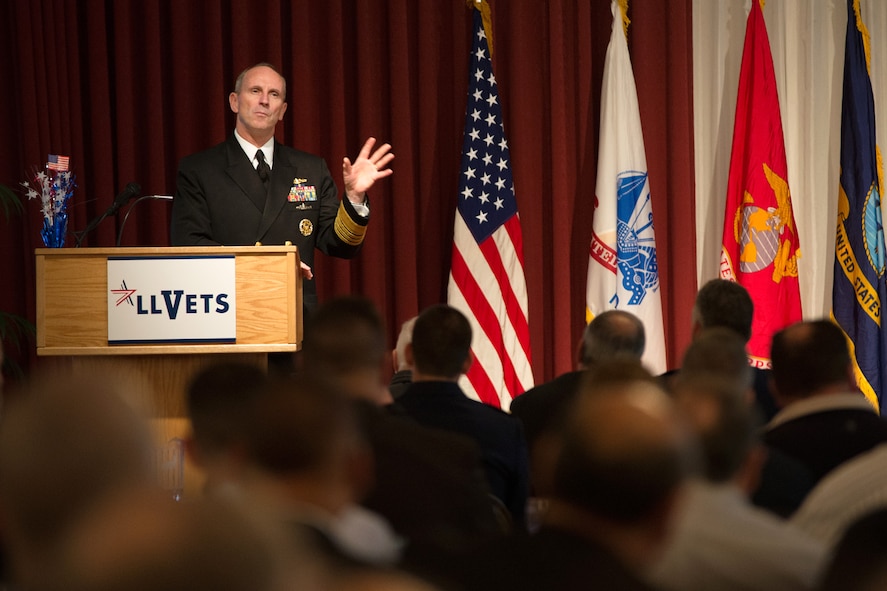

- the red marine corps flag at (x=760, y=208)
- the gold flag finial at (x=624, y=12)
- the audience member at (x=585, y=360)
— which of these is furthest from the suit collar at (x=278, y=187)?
the red marine corps flag at (x=760, y=208)

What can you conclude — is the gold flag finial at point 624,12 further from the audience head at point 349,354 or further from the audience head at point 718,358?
the audience head at point 349,354

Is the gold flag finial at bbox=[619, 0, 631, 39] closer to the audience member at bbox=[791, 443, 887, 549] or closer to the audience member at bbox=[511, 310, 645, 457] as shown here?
the audience member at bbox=[511, 310, 645, 457]

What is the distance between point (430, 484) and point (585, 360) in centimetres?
147

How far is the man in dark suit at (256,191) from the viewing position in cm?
482

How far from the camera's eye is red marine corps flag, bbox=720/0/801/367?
250 inches

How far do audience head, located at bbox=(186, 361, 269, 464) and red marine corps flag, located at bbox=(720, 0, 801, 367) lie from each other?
468 centimetres

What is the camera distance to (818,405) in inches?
106

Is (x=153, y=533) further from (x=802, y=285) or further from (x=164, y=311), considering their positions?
(x=802, y=285)

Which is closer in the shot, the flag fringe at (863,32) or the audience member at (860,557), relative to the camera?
the audience member at (860,557)

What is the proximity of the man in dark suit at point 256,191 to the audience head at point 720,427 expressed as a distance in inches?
122

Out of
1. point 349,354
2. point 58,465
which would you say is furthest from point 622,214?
point 58,465

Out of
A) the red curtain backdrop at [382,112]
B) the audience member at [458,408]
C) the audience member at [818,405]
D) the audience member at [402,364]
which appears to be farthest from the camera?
the red curtain backdrop at [382,112]

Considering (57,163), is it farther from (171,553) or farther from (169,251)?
(171,553)

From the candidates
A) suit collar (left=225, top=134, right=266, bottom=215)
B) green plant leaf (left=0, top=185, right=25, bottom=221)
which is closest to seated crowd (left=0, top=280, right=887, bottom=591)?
suit collar (left=225, top=134, right=266, bottom=215)
